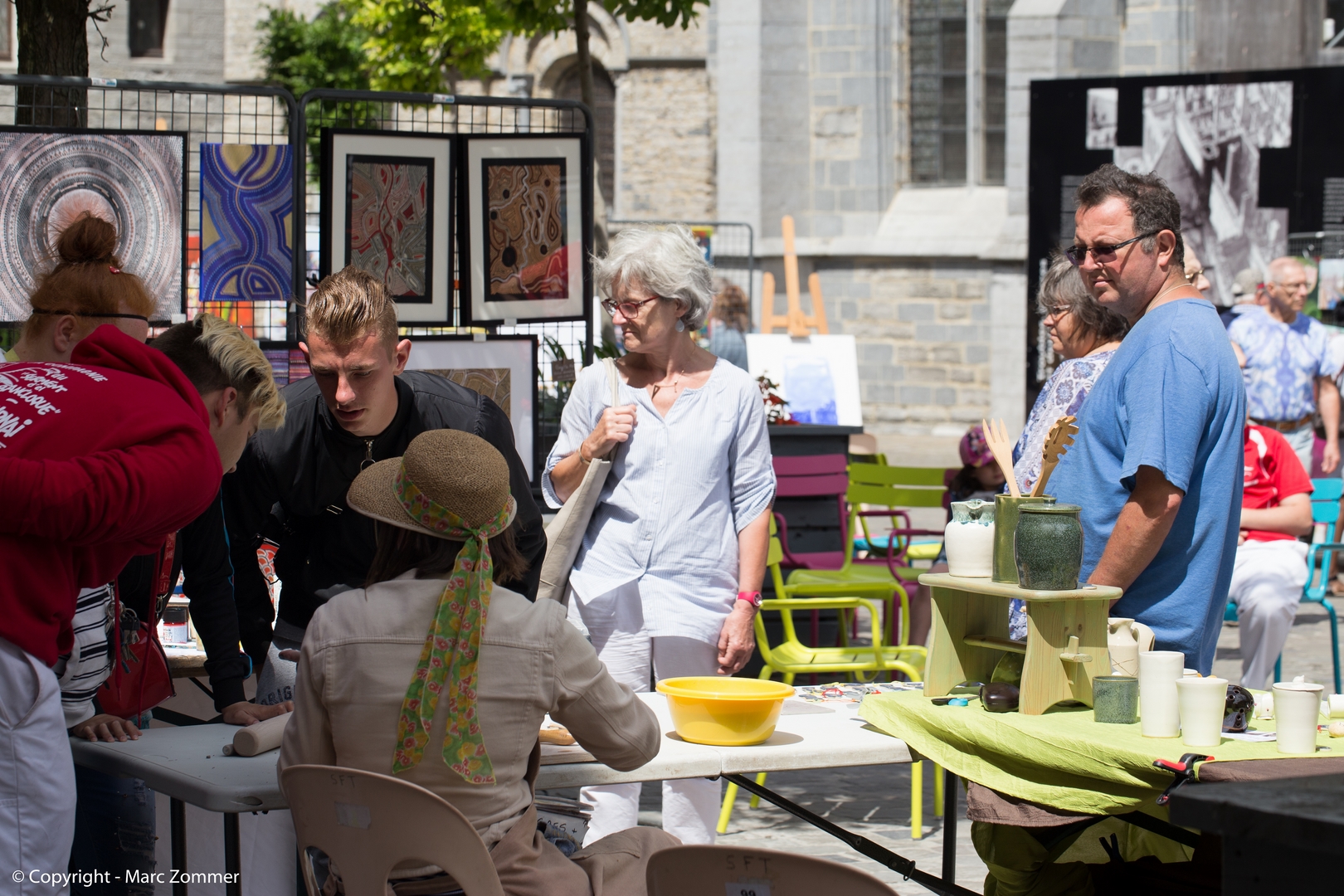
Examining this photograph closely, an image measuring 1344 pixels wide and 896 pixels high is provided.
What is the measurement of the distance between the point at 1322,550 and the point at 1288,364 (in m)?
1.93

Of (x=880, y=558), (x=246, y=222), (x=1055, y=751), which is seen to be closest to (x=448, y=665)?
(x=1055, y=751)

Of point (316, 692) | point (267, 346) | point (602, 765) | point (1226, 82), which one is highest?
point (1226, 82)

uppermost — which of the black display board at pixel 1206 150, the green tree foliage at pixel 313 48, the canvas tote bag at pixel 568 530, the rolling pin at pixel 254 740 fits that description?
the green tree foliage at pixel 313 48

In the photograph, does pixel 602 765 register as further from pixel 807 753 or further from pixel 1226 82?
pixel 1226 82

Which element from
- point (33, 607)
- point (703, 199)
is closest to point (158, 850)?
point (33, 607)

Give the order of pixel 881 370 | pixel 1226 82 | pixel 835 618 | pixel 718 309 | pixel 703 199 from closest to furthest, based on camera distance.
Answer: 1. pixel 835 618
2. pixel 1226 82
3. pixel 718 309
4. pixel 881 370
5. pixel 703 199

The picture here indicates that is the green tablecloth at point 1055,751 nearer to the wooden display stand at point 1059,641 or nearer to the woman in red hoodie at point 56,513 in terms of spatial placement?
the wooden display stand at point 1059,641

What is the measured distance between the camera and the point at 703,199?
1870 cm

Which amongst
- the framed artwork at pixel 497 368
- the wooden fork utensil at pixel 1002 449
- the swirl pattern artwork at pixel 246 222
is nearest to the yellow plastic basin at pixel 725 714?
the wooden fork utensil at pixel 1002 449

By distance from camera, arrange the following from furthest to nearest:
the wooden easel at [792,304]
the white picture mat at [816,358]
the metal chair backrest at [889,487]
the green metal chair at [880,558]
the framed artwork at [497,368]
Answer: the wooden easel at [792,304] → the white picture mat at [816,358] → the metal chair backrest at [889,487] → the green metal chair at [880,558] → the framed artwork at [497,368]

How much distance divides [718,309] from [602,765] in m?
8.10

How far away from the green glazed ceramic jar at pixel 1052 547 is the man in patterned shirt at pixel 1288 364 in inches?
214

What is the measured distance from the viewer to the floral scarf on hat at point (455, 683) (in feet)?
6.80

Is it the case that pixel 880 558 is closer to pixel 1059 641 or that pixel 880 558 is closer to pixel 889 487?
pixel 889 487
